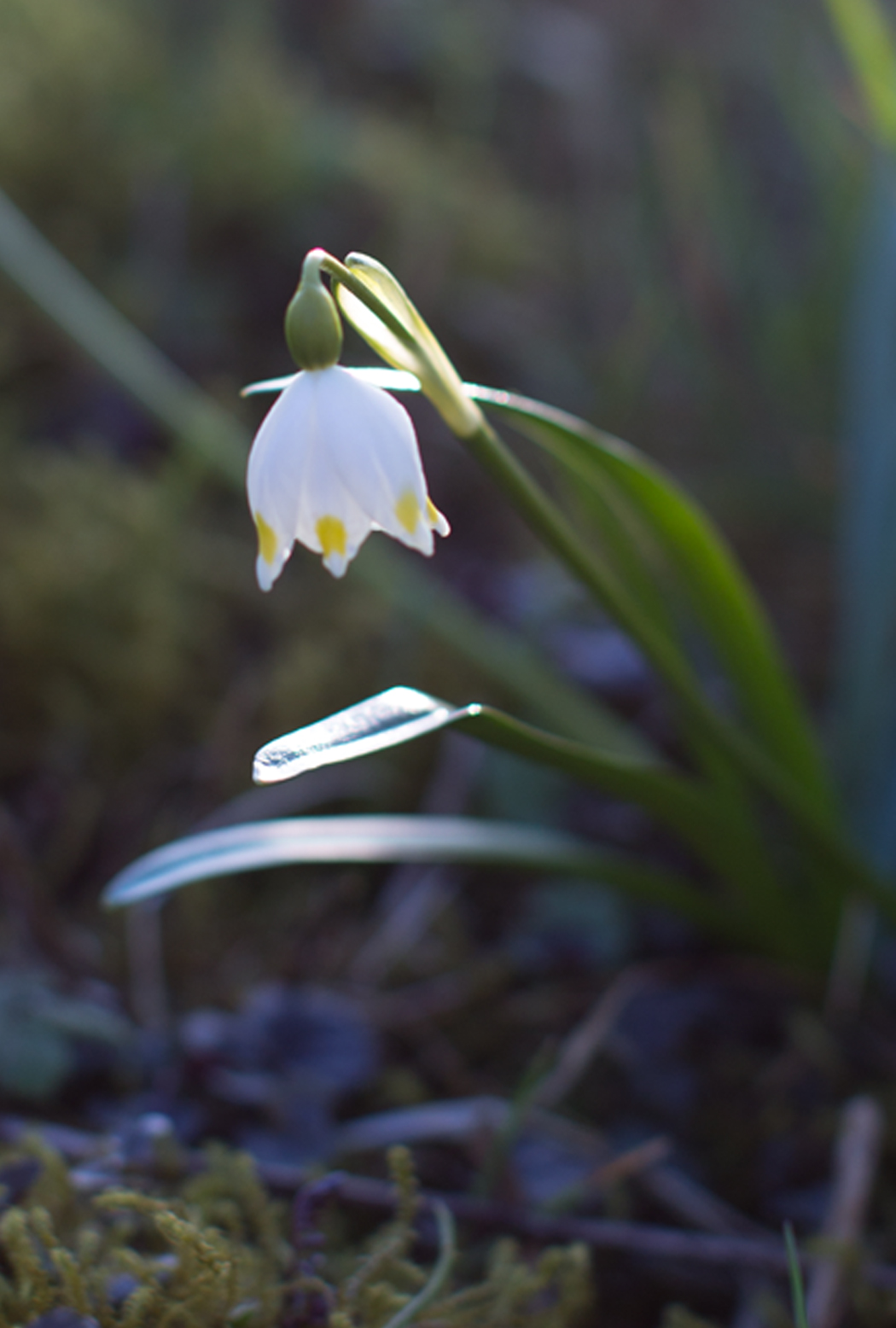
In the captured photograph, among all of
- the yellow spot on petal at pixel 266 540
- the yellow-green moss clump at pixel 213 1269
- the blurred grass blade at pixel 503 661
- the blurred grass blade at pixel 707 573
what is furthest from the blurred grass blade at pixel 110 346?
the yellow-green moss clump at pixel 213 1269

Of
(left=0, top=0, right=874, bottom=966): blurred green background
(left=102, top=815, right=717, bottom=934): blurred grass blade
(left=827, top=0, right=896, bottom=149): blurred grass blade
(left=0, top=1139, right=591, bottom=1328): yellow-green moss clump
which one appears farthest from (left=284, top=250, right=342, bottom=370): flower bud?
(left=827, top=0, right=896, bottom=149): blurred grass blade

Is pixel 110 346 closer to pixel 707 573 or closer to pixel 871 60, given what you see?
pixel 707 573

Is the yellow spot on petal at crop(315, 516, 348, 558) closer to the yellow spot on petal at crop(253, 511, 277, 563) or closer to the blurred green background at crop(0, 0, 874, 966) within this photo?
the yellow spot on petal at crop(253, 511, 277, 563)

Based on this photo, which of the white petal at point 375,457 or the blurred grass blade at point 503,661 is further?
the blurred grass blade at point 503,661

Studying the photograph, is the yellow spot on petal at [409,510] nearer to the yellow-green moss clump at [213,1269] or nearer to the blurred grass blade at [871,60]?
the yellow-green moss clump at [213,1269]

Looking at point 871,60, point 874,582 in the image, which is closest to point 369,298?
point 874,582

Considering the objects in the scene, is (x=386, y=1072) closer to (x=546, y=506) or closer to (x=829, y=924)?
(x=829, y=924)
